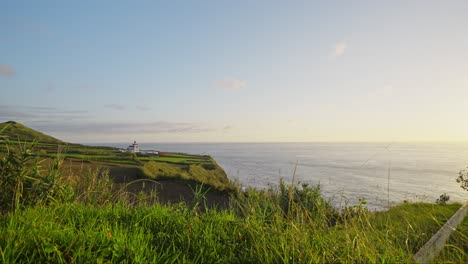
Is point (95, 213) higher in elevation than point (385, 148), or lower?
lower

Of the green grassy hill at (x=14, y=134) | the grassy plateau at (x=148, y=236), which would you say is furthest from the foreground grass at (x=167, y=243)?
the green grassy hill at (x=14, y=134)

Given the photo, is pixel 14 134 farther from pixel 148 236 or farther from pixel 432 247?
pixel 432 247

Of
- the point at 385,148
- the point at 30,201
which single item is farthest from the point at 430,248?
Result: the point at 30,201

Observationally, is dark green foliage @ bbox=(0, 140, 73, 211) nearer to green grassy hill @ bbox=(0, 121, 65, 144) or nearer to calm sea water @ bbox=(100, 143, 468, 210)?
green grassy hill @ bbox=(0, 121, 65, 144)

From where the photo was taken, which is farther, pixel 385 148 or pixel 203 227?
pixel 385 148

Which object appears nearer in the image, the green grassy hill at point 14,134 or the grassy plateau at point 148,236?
the grassy plateau at point 148,236

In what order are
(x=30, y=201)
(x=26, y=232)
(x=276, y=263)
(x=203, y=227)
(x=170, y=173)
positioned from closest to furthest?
(x=26, y=232) → (x=276, y=263) → (x=203, y=227) → (x=30, y=201) → (x=170, y=173)

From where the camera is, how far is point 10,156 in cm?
516

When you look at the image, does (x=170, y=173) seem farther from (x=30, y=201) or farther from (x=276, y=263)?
(x=276, y=263)

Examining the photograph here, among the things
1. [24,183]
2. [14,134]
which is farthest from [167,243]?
[14,134]

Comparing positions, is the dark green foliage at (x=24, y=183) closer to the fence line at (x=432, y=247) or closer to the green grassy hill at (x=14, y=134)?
the green grassy hill at (x=14, y=134)

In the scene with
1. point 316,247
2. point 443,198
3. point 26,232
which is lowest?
point 443,198

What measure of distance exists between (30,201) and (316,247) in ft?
15.0

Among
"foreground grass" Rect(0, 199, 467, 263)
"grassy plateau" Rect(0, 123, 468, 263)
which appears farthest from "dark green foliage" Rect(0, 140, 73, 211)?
"foreground grass" Rect(0, 199, 467, 263)
